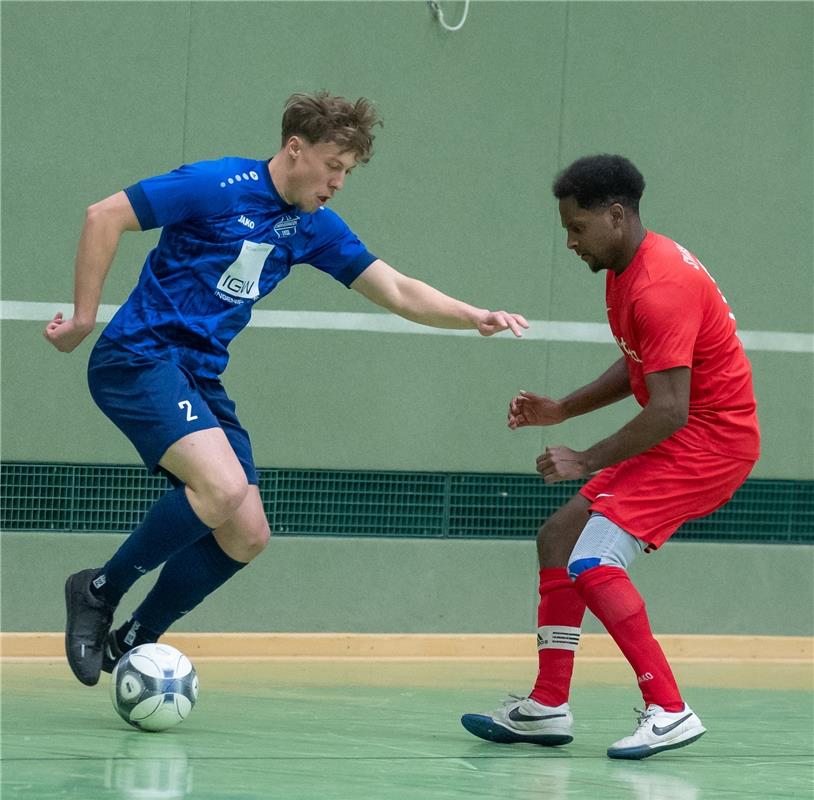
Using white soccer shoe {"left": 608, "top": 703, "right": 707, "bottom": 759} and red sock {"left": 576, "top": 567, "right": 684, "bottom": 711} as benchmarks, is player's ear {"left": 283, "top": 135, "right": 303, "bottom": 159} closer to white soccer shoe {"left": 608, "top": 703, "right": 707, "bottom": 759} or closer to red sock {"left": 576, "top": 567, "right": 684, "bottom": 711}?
red sock {"left": 576, "top": 567, "right": 684, "bottom": 711}

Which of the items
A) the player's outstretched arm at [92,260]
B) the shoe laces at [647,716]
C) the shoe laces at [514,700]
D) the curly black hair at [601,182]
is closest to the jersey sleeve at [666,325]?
the curly black hair at [601,182]

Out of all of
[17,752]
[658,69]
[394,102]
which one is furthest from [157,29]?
[17,752]

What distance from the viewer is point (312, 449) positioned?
7465mm

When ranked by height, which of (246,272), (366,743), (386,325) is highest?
(246,272)

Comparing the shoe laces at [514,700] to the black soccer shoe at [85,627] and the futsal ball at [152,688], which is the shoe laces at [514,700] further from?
the black soccer shoe at [85,627]

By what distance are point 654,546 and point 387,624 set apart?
2.56m

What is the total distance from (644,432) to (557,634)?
0.79 m

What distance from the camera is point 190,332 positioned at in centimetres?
533

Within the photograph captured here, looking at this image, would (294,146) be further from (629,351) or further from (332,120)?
(629,351)

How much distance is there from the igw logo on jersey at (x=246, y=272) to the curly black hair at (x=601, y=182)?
104cm

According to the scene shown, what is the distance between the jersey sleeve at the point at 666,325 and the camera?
499 cm

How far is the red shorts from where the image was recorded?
5152 mm

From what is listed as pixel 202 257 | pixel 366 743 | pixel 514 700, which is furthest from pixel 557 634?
pixel 202 257

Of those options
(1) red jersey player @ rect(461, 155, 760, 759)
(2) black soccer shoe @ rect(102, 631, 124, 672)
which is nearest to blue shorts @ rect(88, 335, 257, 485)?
(2) black soccer shoe @ rect(102, 631, 124, 672)
